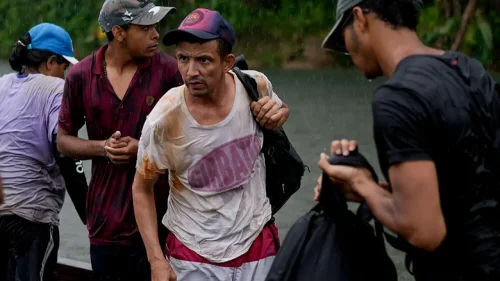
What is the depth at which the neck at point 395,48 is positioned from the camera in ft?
8.77

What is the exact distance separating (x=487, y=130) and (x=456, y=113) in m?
0.13

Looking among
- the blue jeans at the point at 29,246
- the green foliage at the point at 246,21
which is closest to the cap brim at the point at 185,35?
the blue jeans at the point at 29,246

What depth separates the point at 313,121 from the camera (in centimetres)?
1891

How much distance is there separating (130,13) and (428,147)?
209 centimetres

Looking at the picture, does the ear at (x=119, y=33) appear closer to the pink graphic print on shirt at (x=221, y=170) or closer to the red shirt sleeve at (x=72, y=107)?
the red shirt sleeve at (x=72, y=107)

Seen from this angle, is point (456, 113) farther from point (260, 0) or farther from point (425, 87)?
point (260, 0)

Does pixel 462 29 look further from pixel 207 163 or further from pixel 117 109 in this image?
pixel 207 163

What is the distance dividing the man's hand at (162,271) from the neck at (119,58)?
103 centimetres

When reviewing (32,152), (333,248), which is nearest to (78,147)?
(32,152)

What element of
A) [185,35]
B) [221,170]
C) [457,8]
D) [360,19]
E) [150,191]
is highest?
[360,19]

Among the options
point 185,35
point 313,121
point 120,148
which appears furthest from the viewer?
point 313,121

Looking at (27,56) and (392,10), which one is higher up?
(392,10)

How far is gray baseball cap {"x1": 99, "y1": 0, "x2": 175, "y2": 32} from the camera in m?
4.29

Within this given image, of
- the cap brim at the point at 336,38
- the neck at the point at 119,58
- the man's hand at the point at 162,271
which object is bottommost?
the man's hand at the point at 162,271
